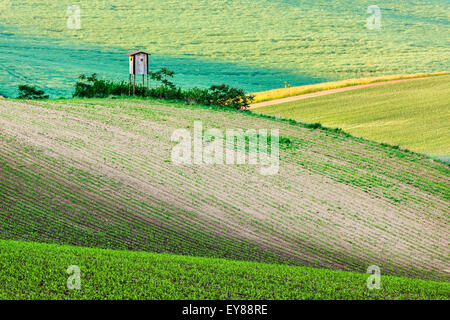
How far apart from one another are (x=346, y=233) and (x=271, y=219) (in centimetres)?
221

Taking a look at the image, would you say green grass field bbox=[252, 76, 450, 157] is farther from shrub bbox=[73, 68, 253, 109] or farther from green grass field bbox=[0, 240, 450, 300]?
green grass field bbox=[0, 240, 450, 300]

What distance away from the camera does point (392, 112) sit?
136 ft

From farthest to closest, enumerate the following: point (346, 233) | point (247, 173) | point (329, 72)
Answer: point (329, 72) < point (247, 173) < point (346, 233)

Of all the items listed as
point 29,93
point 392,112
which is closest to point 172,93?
point 29,93

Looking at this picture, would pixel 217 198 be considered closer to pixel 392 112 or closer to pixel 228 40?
pixel 392 112

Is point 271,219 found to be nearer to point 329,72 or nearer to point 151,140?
point 151,140

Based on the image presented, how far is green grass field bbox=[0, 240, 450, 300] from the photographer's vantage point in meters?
10.6

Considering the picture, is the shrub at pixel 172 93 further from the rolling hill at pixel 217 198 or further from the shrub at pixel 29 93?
the rolling hill at pixel 217 198

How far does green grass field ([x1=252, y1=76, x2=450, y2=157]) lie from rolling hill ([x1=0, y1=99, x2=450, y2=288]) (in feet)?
24.0

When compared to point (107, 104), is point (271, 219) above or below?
below

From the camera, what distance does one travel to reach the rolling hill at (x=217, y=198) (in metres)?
15.9

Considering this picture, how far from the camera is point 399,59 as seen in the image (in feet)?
208

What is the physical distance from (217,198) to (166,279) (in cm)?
833
